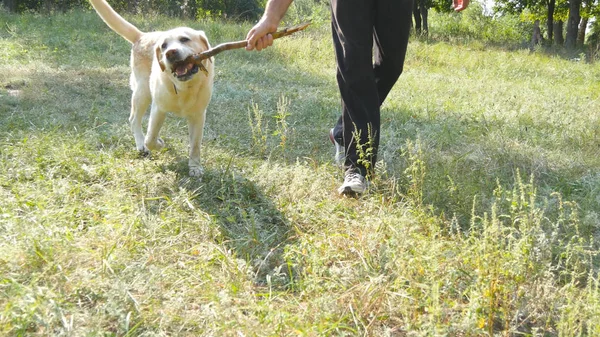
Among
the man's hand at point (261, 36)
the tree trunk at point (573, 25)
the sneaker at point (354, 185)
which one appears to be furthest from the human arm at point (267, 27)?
the tree trunk at point (573, 25)

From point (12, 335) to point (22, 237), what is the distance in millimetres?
568

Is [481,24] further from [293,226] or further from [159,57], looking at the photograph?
[293,226]

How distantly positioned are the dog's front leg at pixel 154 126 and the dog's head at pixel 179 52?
38 centimetres

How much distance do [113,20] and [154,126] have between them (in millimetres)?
984

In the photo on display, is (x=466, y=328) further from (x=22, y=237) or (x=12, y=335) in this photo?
(x=22, y=237)

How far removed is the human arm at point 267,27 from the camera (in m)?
2.75

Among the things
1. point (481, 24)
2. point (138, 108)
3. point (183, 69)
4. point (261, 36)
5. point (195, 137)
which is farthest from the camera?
point (481, 24)

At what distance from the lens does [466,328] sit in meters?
1.65

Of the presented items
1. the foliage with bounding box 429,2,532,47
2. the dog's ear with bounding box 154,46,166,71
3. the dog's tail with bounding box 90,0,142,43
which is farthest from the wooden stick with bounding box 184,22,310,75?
the foliage with bounding box 429,2,532,47

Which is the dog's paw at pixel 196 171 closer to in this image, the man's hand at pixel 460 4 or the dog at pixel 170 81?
the dog at pixel 170 81

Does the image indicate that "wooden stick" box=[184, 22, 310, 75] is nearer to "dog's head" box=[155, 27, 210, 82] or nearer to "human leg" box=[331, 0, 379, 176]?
"dog's head" box=[155, 27, 210, 82]

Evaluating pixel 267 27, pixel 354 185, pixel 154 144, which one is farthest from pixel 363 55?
pixel 154 144

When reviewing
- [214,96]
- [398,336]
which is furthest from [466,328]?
[214,96]

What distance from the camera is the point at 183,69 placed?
3.01m
